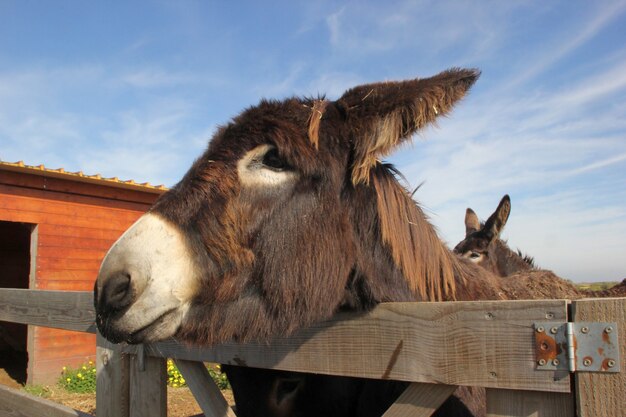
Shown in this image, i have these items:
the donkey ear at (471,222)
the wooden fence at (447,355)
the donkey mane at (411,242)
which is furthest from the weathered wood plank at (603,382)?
the donkey ear at (471,222)

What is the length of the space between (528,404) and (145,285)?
50.1 inches

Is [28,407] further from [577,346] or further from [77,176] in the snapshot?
[77,176]

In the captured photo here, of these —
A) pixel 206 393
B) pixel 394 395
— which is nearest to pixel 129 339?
pixel 206 393

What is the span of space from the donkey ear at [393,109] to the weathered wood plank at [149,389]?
59.4 inches

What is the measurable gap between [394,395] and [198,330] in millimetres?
986

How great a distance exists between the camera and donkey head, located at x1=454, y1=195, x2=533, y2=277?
720 cm

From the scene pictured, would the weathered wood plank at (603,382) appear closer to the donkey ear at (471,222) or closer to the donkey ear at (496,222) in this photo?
the donkey ear at (496,222)

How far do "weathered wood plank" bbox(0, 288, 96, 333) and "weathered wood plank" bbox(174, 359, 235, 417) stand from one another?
2.71 feet

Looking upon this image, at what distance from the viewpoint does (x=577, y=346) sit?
1170mm

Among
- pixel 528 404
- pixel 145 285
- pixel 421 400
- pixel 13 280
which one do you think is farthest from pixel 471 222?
pixel 13 280

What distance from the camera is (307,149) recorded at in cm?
191

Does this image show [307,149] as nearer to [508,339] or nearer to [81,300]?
[508,339]

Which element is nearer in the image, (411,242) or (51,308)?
(411,242)

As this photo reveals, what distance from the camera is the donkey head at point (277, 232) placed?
1.67 m
